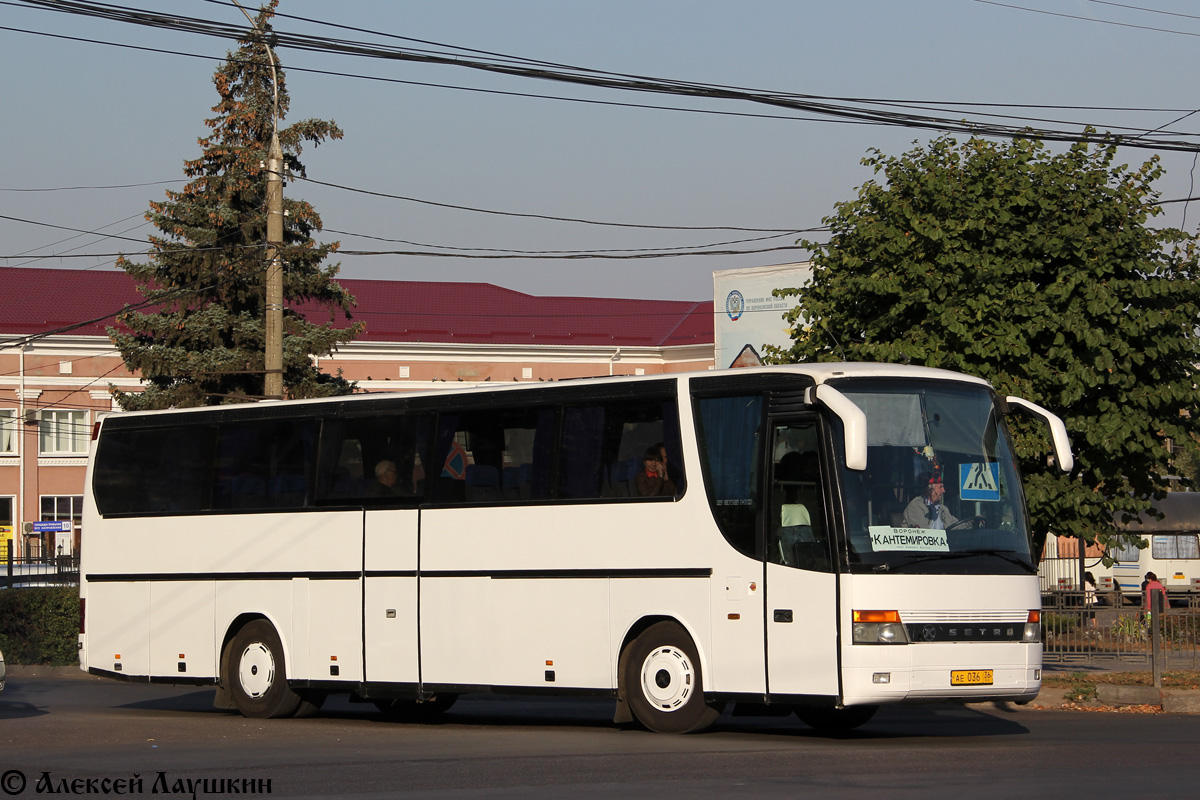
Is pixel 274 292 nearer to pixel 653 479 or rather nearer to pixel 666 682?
pixel 653 479

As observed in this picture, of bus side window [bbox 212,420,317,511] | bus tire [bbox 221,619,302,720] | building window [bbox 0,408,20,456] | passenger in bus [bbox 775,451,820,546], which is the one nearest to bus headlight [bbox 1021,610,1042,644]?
passenger in bus [bbox 775,451,820,546]

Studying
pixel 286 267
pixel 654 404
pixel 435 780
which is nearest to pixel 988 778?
pixel 435 780

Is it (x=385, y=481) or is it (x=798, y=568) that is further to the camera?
(x=385, y=481)

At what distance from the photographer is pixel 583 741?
13.2 metres

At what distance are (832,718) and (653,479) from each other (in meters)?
2.85

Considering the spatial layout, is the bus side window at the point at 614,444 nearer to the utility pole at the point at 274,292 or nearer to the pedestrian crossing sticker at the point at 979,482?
the pedestrian crossing sticker at the point at 979,482

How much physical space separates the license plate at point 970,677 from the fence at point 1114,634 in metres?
5.41

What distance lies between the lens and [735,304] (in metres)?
49.0

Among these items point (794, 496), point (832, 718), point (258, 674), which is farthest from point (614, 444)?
point (258, 674)

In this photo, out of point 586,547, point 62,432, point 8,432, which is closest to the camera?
point 586,547

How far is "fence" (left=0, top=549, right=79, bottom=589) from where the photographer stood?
101 ft

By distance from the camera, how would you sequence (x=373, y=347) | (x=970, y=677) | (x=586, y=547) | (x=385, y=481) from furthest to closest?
(x=373, y=347), (x=385, y=481), (x=586, y=547), (x=970, y=677)

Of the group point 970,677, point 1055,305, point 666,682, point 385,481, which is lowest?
point 666,682

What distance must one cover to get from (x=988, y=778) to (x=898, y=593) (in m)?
2.49
